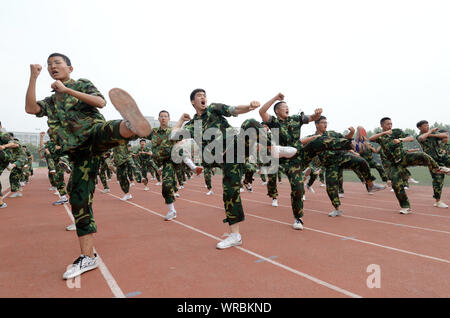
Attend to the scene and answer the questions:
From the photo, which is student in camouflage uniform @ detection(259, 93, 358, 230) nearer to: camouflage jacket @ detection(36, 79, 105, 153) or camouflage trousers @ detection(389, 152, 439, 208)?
camouflage trousers @ detection(389, 152, 439, 208)

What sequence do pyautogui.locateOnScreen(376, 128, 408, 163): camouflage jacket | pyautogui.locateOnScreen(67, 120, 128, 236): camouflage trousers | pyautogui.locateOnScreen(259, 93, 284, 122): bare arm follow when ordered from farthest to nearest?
1. pyautogui.locateOnScreen(376, 128, 408, 163): camouflage jacket
2. pyautogui.locateOnScreen(259, 93, 284, 122): bare arm
3. pyautogui.locateOnScreen(67, 120, 128, 236): camouflage trousers

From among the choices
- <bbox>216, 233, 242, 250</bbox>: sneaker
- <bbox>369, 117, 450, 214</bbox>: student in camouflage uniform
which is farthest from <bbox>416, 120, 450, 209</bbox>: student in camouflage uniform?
<bbox>216, 233, 242, 250</bbox>: sneaker

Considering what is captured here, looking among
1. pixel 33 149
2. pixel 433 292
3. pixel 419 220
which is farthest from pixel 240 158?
pixel 33 149

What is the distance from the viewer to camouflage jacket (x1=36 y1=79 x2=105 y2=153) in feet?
8.13

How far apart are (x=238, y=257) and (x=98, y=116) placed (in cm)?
214

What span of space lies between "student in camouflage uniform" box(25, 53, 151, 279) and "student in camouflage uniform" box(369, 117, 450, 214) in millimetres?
5282

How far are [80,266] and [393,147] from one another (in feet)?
19.7

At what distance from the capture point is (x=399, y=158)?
5.61 metres

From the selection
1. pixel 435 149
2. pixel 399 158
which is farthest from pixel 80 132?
pixel 435 149

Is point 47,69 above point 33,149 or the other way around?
above

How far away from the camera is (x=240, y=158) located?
11.3 feet

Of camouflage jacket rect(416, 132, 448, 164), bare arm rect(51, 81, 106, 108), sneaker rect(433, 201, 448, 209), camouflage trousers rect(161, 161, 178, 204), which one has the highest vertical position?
bare arm rect(51, 81, 106, 108)

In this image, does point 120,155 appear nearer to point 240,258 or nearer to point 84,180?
point 84,180

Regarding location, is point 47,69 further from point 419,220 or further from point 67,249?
point 419,220
